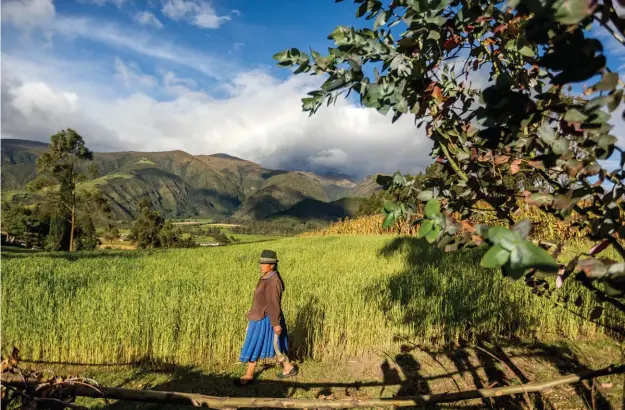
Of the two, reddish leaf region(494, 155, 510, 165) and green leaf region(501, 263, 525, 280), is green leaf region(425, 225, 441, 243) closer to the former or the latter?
green leaf region(501, 263, 525, 280)

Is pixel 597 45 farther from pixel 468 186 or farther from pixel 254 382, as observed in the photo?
pixel 254 382

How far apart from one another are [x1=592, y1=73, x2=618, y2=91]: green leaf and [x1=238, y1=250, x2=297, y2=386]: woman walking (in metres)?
4.74

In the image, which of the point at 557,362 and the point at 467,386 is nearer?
the point at 467,386

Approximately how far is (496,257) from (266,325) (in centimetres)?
509

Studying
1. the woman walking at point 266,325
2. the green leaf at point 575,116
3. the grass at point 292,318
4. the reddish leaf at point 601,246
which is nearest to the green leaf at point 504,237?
the green leaf at point 575,116

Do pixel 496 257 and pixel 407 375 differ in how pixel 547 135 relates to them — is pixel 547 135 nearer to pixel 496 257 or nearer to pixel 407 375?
pixel 496 257

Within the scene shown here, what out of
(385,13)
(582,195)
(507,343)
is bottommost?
(507,343)

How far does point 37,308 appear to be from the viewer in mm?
7246

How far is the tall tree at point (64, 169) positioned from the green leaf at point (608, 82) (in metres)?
30.5

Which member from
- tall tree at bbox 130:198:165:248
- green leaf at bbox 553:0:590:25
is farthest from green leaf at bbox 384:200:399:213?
tall tree at bbox 130:198:165:248

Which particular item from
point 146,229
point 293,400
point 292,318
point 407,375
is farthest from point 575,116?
point 146,229

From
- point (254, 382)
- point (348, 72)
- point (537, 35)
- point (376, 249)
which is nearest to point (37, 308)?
point (254, 382)

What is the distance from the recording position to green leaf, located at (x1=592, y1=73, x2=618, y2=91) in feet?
2.62

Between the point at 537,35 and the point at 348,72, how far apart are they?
51 centimetres
